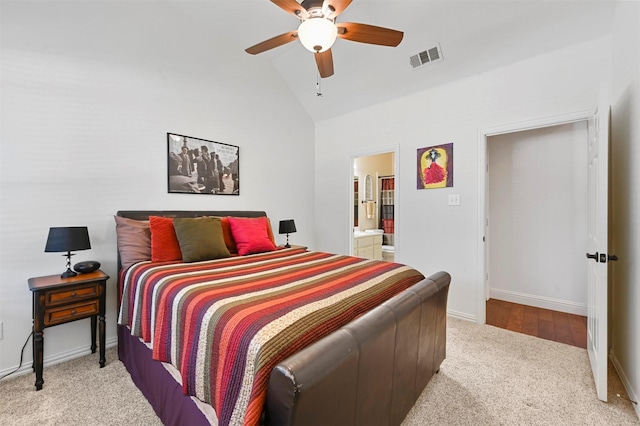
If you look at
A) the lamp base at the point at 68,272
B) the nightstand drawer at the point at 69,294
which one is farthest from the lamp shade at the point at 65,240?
the nightstand drawer at the point at 69,294

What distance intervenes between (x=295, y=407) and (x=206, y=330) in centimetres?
59

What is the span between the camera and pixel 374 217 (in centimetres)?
675

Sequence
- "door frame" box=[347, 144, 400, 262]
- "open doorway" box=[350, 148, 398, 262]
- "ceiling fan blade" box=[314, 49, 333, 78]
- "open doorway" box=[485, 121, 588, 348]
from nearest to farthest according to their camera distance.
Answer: "ceiling fan blade" box=[314, 49, 333, 78] < "open doorway" box=[485, 121, 588, 348] < "door frame" box=[347, 144, 400, 262] < "open doorway" box=[350, 148, 398, 262]

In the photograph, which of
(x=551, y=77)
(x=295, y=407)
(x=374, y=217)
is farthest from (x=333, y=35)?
(x=374, y=217)

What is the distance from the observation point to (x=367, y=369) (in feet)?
3.82

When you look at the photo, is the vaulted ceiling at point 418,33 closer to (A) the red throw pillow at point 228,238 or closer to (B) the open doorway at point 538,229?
(B) the open doorway at point 538,229

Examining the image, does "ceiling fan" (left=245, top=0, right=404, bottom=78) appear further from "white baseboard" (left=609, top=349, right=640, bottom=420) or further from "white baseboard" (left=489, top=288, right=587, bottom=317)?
"white baseboard" (left=489, top=288, right=587, bottom=317)

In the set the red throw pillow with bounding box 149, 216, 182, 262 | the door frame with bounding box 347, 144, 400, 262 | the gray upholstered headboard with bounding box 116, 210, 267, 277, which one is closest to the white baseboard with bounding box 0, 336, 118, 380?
the gray upholstered headboard with bounding box 116, 210, 267, 277

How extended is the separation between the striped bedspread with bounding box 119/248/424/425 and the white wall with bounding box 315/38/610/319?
147 cm

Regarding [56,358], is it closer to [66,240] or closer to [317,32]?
[66,240]

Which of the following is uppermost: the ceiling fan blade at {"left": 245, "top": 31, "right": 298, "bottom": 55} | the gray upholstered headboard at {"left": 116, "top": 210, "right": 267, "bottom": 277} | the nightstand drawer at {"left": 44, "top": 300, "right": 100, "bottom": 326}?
the ceiling fan blade at {"left": 245, "top": 31, "right": 298, "bottom": 55}

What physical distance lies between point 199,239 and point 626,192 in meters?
3.27

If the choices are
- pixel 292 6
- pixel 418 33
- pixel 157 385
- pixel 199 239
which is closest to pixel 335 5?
pixel 292 6

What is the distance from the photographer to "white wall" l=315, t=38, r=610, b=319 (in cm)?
263
